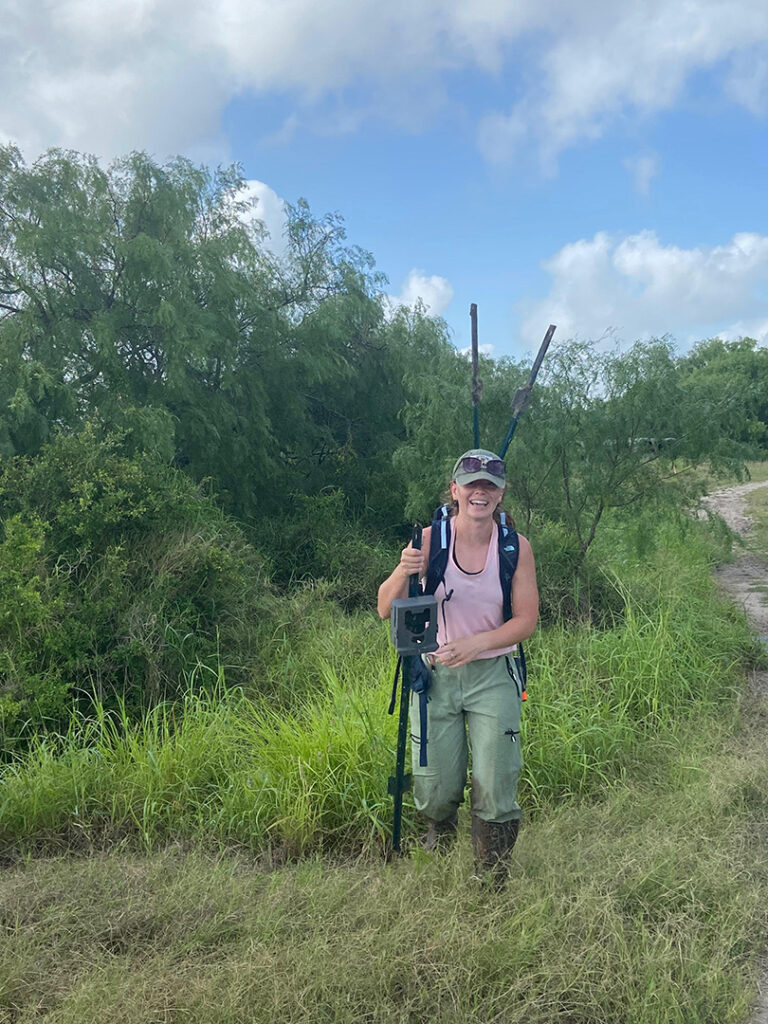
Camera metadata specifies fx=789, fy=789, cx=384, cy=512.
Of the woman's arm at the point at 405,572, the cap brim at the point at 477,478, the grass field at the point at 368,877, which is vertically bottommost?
the grass field at the point at 368,877

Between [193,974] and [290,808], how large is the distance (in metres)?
1.26

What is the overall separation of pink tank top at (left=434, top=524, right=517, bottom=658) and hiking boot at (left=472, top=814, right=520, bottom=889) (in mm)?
675

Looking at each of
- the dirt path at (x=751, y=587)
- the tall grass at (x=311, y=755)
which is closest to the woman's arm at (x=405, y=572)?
the tall grass at (x=311, y=755)

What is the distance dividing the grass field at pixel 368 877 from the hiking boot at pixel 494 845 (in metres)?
0.07

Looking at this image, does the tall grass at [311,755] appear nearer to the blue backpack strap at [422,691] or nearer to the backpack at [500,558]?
the blue backpack strap at [422,691]

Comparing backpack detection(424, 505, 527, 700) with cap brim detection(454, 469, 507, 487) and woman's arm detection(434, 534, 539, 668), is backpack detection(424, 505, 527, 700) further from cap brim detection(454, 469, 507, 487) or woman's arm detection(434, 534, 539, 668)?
cap brim detection(454, 469, 507, 487)

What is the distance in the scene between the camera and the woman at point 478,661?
292 cm

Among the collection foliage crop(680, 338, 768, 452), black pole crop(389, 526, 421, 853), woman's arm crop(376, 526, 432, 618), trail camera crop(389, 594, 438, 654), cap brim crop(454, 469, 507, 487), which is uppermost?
foliage crop(680, 338, 768, 452)

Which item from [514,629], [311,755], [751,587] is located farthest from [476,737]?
[751,587]

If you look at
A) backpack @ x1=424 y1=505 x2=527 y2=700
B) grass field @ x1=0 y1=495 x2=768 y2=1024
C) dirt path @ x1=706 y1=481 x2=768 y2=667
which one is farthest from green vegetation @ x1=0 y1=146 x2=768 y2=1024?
backpack @ x1=424 y1=505 x2=527 y2=700

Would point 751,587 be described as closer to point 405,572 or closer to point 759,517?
point 759,517

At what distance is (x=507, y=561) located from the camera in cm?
295

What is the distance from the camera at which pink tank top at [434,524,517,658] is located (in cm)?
296

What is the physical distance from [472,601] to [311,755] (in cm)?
161
